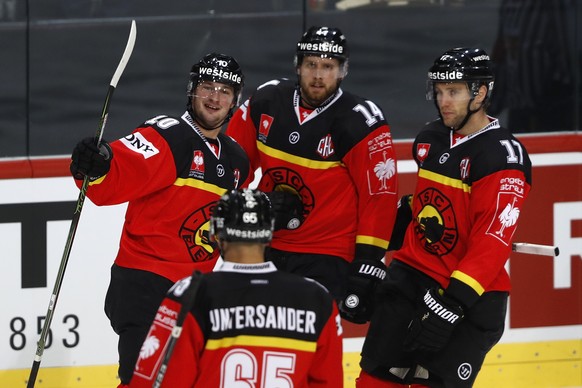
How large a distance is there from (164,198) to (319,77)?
699 millimetres

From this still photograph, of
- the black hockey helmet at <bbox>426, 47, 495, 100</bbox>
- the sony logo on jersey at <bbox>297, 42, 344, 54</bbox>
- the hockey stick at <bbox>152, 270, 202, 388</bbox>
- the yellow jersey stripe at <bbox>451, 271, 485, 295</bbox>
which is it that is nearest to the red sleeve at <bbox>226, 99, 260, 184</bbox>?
the sony logo on jersey at <bbox>297, 42, 344, 54</bbox>

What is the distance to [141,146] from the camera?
402cm

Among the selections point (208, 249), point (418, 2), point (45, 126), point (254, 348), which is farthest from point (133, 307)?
point (418, 2)

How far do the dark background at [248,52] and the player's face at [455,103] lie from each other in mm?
1229

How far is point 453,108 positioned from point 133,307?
1158 mm

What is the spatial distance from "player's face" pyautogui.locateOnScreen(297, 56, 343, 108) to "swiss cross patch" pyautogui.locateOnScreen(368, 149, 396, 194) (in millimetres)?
254

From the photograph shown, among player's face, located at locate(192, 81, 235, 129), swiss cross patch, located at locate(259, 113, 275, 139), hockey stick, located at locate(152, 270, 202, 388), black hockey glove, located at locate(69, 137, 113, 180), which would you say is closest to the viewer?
hockey stick, located at locate(152, 270, 202, 388)

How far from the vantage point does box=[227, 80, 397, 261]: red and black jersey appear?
4.41 metres

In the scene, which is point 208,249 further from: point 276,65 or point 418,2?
point 418,2

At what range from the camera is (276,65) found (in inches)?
211

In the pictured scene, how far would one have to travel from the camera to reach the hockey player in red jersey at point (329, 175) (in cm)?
439

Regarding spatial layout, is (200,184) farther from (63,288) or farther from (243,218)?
(63,288)

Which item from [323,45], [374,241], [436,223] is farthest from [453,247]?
[323,45]

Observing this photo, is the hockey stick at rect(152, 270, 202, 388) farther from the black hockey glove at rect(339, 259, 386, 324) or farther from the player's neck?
the black hockey glove at rect(339, 259, 386, 324)
